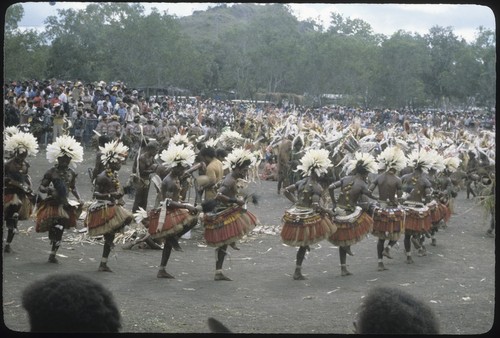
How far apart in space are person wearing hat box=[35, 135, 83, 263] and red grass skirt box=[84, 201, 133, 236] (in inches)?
15.2

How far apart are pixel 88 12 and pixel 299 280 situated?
47.4m

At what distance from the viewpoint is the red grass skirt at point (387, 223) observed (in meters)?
10.2

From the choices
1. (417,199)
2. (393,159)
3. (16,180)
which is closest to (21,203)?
(16,180)

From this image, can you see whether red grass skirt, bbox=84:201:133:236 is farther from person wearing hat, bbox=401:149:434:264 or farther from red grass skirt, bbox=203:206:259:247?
person wearing hat, bbox=401:149:434:264

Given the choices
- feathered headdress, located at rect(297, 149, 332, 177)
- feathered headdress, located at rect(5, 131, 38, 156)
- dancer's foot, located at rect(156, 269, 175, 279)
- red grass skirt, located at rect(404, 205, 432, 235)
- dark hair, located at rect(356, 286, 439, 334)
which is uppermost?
dark hair, located at rect(356, 286, 439, 334)

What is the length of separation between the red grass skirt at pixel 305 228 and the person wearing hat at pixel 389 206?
992 millimetres

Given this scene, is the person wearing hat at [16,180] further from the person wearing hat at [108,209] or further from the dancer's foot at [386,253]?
the dancer's foot at [386,253]

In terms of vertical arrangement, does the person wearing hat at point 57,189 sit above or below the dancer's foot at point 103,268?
above

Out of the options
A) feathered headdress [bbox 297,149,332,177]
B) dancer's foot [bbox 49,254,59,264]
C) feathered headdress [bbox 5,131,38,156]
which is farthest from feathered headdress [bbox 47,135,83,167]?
feathered headdress [bbox 297,149,332,177]

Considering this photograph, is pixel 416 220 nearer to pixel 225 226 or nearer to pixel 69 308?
pixel 225 226

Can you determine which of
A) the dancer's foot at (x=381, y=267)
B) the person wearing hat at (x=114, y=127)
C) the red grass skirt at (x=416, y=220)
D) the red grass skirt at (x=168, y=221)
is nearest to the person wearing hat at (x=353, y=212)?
the dancer's foot at (x=381, y=267)

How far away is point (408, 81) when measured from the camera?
4584 centimetres

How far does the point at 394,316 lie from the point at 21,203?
7588 millimetres

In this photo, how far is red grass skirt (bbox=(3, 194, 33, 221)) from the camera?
31.0 ft
